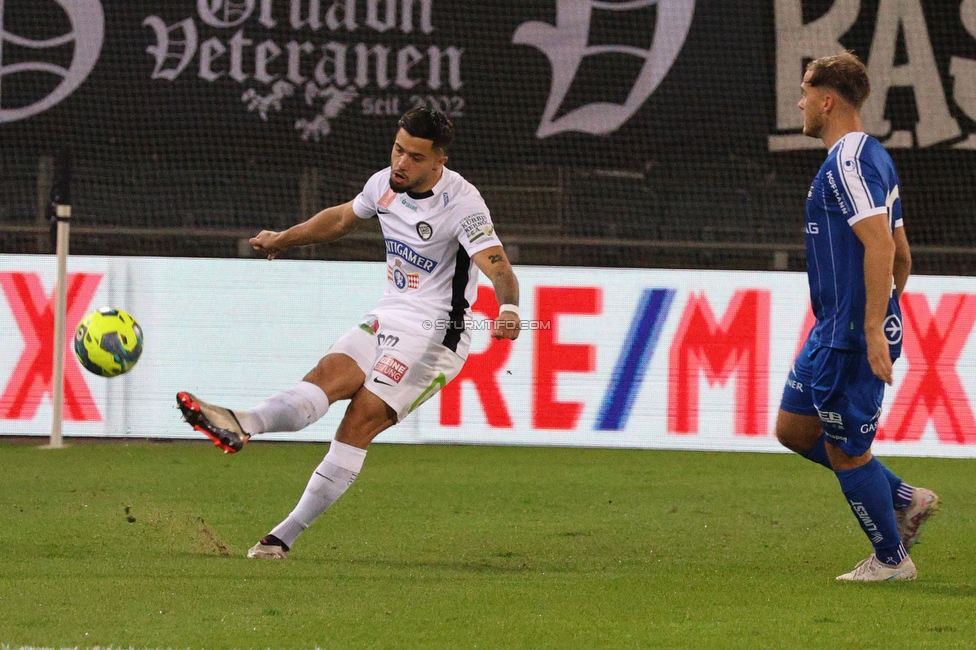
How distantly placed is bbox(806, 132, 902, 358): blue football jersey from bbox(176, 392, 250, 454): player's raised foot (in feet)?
7.05

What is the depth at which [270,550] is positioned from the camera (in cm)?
542

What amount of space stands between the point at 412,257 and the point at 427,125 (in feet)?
1.94

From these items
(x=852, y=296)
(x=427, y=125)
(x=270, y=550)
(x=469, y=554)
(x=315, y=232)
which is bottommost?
(x=469, y=554)

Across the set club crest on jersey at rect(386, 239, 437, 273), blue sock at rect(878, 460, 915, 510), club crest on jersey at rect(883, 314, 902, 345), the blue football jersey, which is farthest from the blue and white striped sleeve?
club crest on jersey at rect(386, 239, 437, 273)

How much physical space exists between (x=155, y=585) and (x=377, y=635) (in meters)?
1.13

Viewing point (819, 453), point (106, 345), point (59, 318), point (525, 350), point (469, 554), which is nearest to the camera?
point (819, 453)

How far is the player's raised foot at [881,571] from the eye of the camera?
4918mm

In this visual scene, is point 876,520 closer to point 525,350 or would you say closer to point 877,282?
point 877,282

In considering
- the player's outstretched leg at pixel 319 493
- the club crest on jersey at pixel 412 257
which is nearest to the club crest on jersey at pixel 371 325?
the club crest on jersey at pixel 412 257

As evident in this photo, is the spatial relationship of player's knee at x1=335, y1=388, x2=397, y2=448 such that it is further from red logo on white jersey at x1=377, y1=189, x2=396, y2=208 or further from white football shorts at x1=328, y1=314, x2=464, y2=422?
red logo on white jersey at x1=377, y1=189, x2=396, y2=208

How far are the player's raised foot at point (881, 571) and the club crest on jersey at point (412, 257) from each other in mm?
2132

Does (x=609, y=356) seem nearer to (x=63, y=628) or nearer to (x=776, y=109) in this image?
(x=776, y=109)

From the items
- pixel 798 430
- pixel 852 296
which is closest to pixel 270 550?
pixel 798 430

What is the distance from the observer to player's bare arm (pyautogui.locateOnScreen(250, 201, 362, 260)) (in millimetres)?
5785
